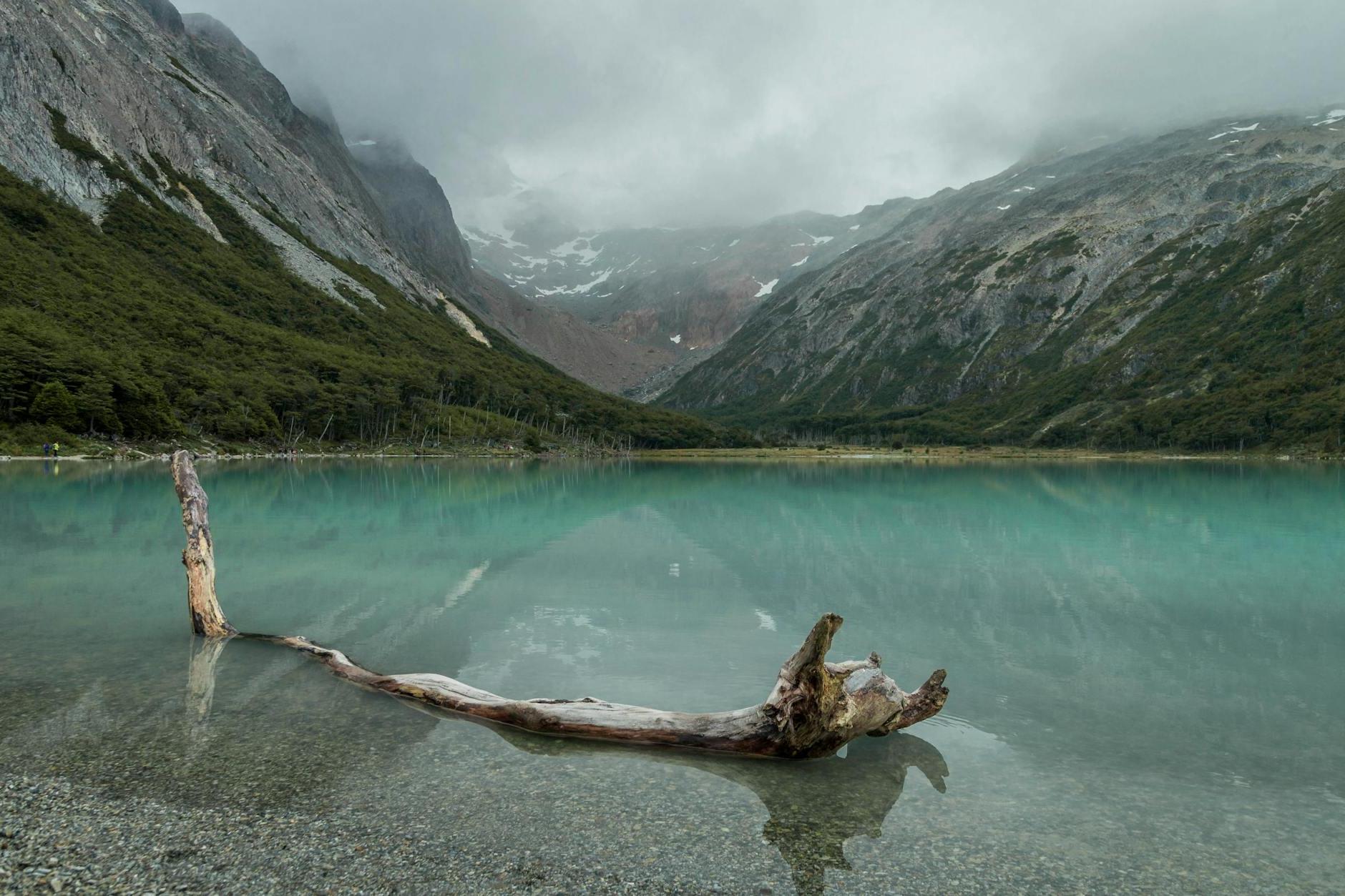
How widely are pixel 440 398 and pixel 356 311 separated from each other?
43.7 meters

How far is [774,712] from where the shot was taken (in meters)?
10.0

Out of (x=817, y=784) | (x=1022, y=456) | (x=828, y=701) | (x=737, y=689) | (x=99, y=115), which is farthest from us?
(x=1022, y=456)

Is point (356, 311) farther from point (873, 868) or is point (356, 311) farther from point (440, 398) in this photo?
point (873, 868)

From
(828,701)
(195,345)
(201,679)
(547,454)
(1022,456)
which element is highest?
(195,345)

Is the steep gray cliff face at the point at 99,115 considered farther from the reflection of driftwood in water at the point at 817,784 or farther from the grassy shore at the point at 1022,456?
the reflection of driftwood in water at the point at 817,784

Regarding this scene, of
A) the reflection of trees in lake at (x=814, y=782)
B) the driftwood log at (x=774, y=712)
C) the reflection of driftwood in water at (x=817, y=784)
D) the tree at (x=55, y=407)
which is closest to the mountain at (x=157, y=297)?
the tree at (x=55, y=407)

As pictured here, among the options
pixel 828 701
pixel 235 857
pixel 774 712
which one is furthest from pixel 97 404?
pixel 828 701

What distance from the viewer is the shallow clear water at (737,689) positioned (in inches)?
315

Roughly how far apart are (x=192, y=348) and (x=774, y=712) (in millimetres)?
145109

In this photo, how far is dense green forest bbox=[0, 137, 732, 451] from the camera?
292ft

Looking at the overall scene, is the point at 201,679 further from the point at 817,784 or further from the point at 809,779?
the point at 817,784

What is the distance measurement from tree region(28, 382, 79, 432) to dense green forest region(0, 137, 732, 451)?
6.1 inches

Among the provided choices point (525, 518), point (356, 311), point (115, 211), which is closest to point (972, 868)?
point (525, 518)

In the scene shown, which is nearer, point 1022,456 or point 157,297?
point 157,297
